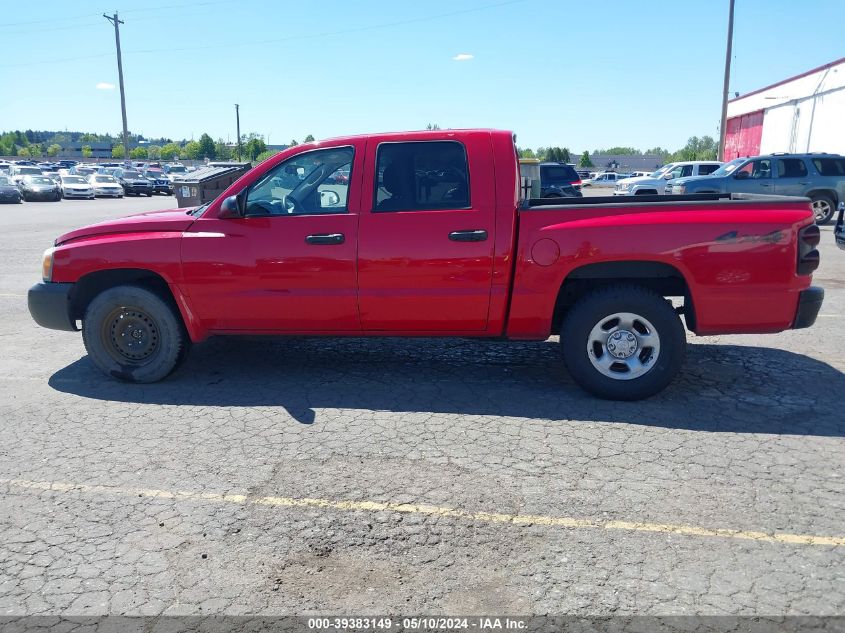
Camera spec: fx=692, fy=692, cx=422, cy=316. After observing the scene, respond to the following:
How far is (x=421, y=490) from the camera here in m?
3.77

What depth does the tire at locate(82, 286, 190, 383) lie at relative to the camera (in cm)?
551

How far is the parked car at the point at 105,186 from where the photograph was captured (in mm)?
37750

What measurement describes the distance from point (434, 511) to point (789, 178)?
17.7 meters

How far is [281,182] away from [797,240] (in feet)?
12.3

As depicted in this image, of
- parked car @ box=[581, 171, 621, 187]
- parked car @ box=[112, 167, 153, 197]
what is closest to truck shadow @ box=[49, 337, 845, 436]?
parked car @ box=[112, 167, 153, 197]

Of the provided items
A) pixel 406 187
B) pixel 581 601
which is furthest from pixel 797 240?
pixel 581 601

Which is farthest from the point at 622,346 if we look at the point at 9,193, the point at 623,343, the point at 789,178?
the point at 9,193

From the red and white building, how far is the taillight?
29000 millimetres

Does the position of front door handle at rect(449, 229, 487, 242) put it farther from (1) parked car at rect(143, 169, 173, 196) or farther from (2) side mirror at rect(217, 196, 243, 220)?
(1) parked car at rect(143, 169, 173, 196)

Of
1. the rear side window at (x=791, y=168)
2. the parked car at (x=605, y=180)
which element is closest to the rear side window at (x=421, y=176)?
the rear side window at (x=791, y=168)

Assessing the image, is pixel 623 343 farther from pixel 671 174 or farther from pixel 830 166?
pixel 671 174

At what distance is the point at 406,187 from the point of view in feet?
17.0

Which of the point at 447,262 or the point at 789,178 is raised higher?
the point at 789,178

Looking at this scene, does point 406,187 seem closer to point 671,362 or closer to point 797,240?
point 671,362
